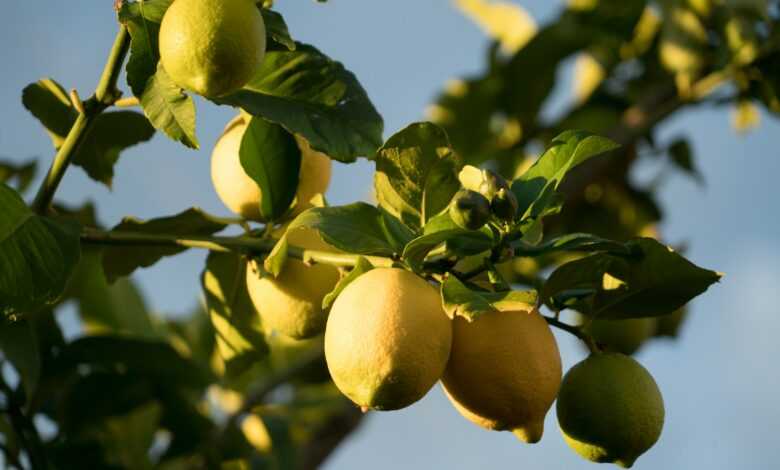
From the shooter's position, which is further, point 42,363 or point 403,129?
point 42,363

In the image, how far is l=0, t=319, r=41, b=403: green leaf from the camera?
109 centimetres

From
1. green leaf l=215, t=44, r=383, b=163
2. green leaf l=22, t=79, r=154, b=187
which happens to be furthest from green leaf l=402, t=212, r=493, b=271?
green leaf l=22, t=79, r=154, b=187

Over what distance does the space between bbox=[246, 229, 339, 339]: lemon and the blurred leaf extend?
1.32 metres

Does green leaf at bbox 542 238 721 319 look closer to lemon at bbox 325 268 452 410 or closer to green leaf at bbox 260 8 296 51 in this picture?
lemon at bbox 325 268 452 410

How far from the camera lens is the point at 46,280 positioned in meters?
0.87

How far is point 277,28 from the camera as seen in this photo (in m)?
0.88

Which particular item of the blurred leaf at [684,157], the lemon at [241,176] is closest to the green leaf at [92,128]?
the lemon at [241,176]

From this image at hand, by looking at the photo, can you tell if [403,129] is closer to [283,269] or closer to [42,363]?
[283,269]

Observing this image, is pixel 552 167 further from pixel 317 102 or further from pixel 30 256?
pixel 30 256

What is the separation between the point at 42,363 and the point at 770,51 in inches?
55.5

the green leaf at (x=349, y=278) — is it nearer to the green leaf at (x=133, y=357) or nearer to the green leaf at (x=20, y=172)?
the green leaf at (x=133, y=357)

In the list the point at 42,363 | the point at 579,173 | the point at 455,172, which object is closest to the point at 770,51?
the point at 579,173

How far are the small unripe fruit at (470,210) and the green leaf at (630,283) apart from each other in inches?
5.7

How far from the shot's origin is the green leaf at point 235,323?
111 cm
